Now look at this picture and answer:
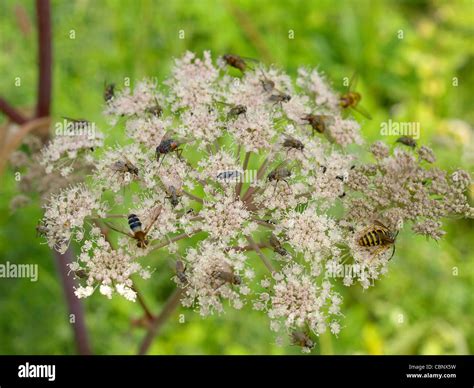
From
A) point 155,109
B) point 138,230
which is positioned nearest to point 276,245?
point 138,230

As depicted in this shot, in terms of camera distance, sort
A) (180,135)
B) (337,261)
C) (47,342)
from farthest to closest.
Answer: (47,342) < (180,135) < (337,261)

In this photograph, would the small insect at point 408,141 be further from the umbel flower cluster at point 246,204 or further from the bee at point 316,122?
the bee at point 316,122

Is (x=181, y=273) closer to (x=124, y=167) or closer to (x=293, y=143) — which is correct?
(x=124, y=167)

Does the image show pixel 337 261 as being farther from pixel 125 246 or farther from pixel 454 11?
pixel 454 11

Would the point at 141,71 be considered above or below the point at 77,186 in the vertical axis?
above

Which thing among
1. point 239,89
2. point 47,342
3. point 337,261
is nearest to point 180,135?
point 239,89

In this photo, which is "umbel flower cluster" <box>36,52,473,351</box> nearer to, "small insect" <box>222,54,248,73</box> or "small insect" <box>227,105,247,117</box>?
"small insect" <box>227,105,247,117</box>
